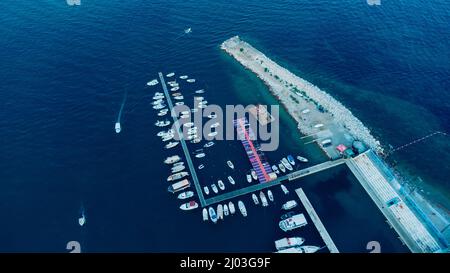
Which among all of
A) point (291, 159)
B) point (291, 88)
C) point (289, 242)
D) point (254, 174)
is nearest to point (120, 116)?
point (254, 174)

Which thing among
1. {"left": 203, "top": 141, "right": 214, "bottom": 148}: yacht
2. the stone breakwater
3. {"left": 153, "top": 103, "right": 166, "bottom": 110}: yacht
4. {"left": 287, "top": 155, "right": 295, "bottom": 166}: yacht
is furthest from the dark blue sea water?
Result: {"left": 153, "top": 103, "right": 166, "bottom": 110}: yacht

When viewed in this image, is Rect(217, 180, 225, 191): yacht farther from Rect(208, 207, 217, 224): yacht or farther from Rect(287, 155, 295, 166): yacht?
Rect(287, 155, 295, 166): yacht

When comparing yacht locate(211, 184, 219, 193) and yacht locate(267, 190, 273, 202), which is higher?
yacht locate(211, 184, 219, 193)

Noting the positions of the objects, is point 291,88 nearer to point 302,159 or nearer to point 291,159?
point 302,159

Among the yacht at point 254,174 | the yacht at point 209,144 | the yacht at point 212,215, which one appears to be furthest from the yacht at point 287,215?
the yacht at point 209,144

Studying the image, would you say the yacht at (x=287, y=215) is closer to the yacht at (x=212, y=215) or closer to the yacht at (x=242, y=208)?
the yacht at (x=242, y=208)
